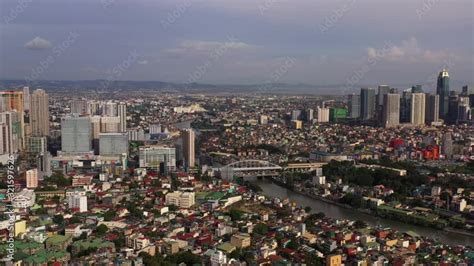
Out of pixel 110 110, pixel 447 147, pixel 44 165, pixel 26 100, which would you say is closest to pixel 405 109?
pixel 447 147

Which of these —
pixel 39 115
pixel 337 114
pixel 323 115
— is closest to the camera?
pixel 39 115

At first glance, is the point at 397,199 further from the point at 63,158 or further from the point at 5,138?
the point at 5,138

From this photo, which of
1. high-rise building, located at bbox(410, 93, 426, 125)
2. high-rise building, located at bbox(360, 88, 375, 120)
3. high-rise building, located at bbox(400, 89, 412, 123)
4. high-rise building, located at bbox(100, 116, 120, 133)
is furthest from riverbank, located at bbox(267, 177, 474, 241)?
high-rise building, located at bbox(360, 88, 375, 120)

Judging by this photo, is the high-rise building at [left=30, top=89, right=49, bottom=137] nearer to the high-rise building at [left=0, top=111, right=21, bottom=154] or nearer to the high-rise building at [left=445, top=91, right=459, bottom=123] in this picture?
the high-rise building at [left=0, top=111, right=21, bottom=154]

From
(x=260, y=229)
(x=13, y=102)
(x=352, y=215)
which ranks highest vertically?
(x=13, y=102)

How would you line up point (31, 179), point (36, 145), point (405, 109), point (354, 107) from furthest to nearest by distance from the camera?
point (354, 107) < point (405, 109) < point (36, 145) < point (31, 179)

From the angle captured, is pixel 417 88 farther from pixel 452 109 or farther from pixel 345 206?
pixel 345 206

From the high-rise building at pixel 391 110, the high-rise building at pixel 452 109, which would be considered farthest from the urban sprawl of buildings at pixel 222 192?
the high-rise building at pixel 452 109
